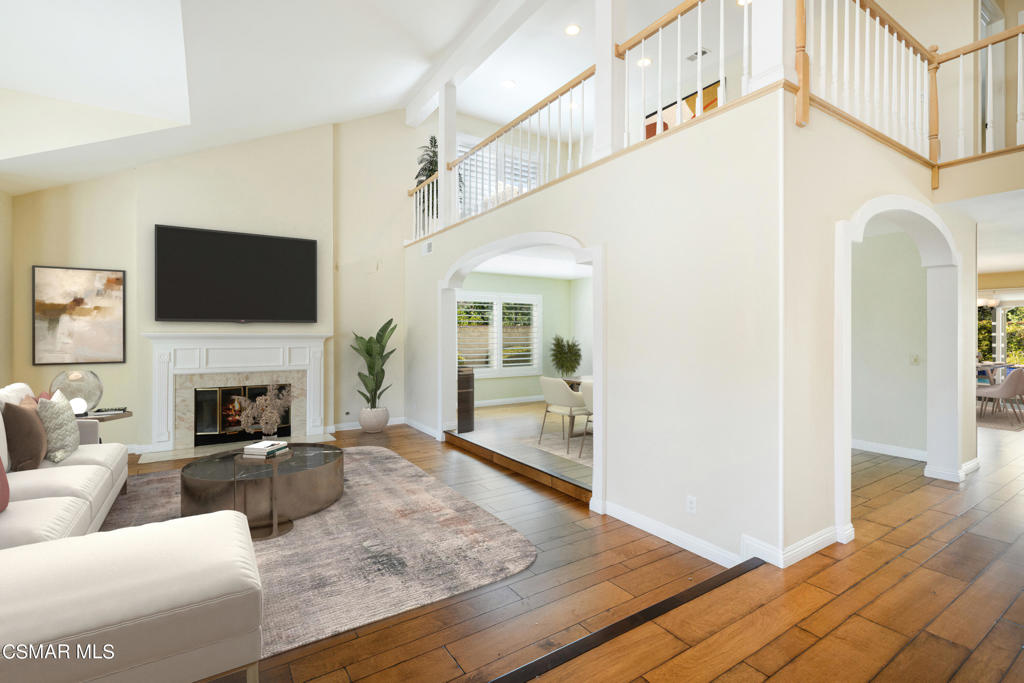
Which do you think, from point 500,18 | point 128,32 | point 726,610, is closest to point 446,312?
point 500,18

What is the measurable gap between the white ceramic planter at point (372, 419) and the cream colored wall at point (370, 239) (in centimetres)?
50

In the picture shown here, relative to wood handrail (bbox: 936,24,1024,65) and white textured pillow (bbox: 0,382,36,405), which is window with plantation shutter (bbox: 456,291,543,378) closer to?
white textured pillow (bbox: 0,382,36,405)

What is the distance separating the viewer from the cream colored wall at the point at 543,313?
8.92 metres

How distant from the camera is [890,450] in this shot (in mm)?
4922

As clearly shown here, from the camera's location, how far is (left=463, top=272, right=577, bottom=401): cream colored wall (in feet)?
29.3

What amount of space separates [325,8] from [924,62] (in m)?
4.86

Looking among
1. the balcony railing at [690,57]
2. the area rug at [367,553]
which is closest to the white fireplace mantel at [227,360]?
the area rug at [367,553]

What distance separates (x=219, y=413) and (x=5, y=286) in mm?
2331

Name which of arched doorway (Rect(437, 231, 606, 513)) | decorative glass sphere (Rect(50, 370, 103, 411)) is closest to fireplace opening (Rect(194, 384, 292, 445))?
decorative glass sphere (Rect(50, 370, 103, 411))

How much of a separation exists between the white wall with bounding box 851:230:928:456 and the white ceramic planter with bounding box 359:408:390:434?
556cm

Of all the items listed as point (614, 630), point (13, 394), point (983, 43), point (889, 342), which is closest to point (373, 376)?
point (13, 394)

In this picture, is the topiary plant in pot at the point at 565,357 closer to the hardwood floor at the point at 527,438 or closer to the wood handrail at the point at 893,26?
the hardwood floor at the point at 527,438

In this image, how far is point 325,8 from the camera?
410 centimetres

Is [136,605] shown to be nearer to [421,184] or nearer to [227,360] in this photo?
[227,360]
